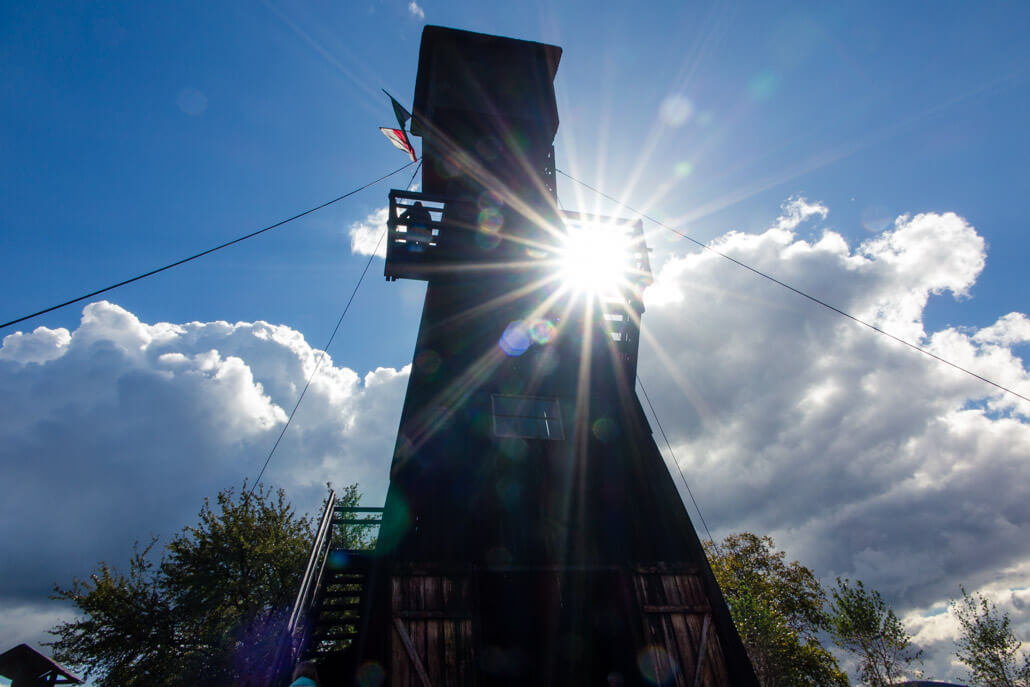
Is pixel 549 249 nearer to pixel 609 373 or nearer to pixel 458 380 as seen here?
pixel 609 373

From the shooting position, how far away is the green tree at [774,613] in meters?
33.8

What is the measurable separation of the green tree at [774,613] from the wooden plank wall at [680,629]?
3196cm

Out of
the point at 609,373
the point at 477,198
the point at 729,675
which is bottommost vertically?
the point at 729,675

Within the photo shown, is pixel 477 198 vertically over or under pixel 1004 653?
over

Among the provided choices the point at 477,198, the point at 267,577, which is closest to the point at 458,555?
the point at 477,198

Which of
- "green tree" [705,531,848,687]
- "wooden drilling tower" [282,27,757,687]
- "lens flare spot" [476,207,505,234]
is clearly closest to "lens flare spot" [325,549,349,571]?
"wooden drilling tower" [282,27,757,687]

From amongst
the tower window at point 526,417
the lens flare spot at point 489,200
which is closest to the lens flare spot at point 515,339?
the tower window at point 526,417

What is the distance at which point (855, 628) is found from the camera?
1401 inches

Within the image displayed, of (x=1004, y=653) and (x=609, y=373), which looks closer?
(x=609, y=373)

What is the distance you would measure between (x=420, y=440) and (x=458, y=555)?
2.02m

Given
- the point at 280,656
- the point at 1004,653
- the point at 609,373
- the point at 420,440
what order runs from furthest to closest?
the point at 1004,653 → the point at 609,373 → the point at 420,440 → the point at 280,656

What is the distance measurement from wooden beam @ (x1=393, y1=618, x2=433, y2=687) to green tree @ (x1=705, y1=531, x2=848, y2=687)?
34.8 metres

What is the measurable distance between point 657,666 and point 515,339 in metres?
5.99

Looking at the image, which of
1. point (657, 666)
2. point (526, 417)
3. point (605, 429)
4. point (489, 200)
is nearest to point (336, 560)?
point (526, 417)
